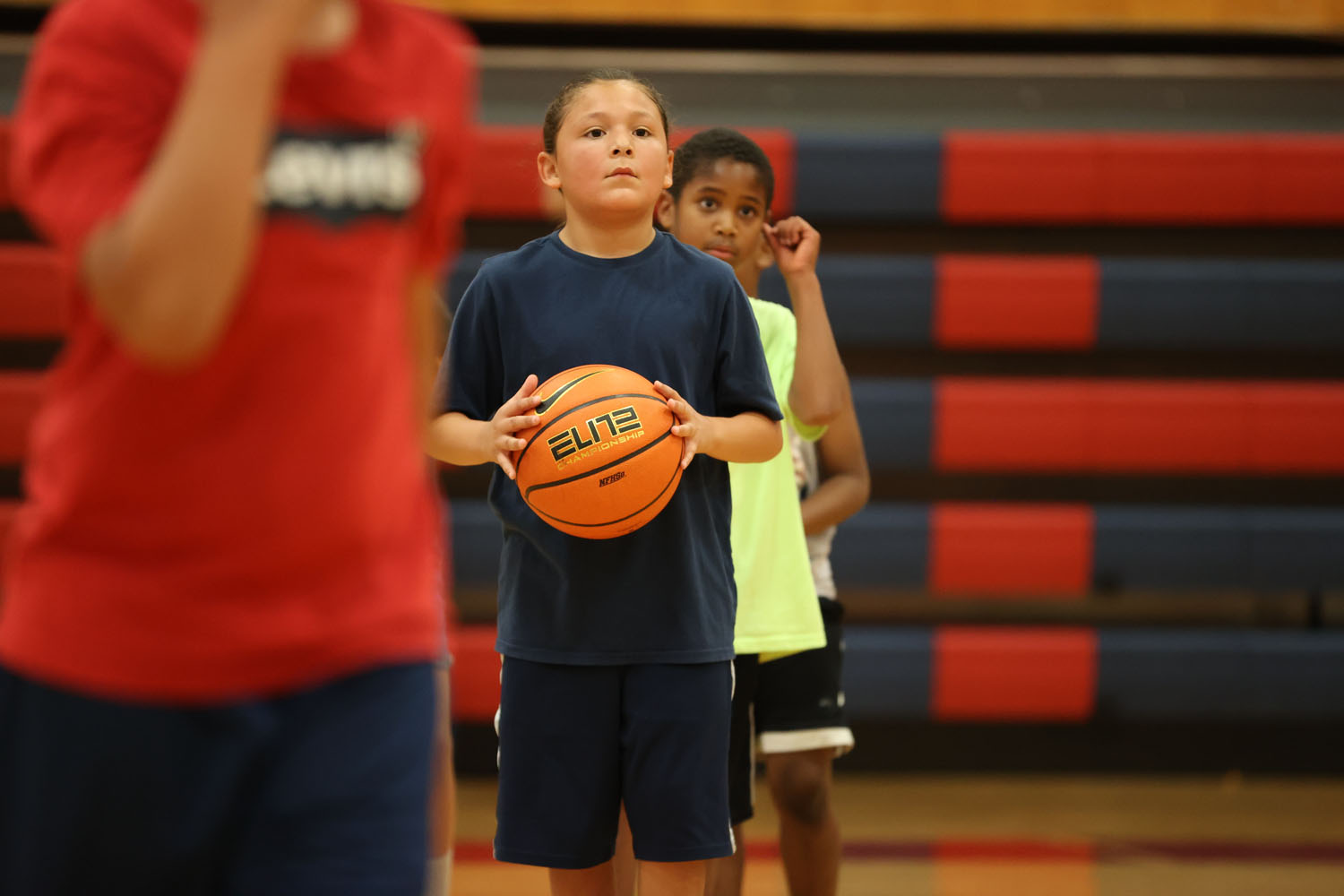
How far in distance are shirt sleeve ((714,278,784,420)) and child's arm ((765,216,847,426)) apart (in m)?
0.46

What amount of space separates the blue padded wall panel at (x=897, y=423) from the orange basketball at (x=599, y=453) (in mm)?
2884

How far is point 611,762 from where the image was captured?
2037 millimetres

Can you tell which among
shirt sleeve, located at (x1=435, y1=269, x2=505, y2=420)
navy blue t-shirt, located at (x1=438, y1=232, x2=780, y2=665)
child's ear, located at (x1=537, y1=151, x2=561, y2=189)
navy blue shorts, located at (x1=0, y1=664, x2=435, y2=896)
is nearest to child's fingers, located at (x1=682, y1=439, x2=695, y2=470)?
navy blue t-shirt, located at (x1=438, y1=232, x2=780, y2=665)

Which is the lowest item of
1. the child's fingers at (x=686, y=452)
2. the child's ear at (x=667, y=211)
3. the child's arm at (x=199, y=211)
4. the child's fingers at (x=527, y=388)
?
the child's fingers at (x=686, y=452)

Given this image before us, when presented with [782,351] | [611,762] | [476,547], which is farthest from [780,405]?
[476,547]

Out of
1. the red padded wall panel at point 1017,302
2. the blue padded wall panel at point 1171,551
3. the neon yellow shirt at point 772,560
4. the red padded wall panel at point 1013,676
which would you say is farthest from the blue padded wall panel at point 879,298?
the neon yellow shirt at point 772,560

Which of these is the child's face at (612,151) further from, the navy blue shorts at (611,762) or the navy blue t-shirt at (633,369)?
the navy blue shorts at (611,762)

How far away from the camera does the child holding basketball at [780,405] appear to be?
8.34 ft

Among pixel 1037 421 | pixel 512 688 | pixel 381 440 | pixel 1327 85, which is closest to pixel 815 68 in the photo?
pixel 1037 421

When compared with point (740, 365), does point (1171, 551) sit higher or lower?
lower

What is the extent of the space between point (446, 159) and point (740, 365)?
1.02m

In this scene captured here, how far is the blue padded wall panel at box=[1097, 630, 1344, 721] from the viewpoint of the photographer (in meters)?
4.66

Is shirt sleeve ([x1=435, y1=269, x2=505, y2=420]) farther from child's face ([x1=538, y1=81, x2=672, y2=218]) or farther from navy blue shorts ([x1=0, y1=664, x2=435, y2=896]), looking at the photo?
navy blue shorts ([x1=0, y1=664, x2=435, y2=896])

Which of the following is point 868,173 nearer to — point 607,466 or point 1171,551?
point 1171,551
